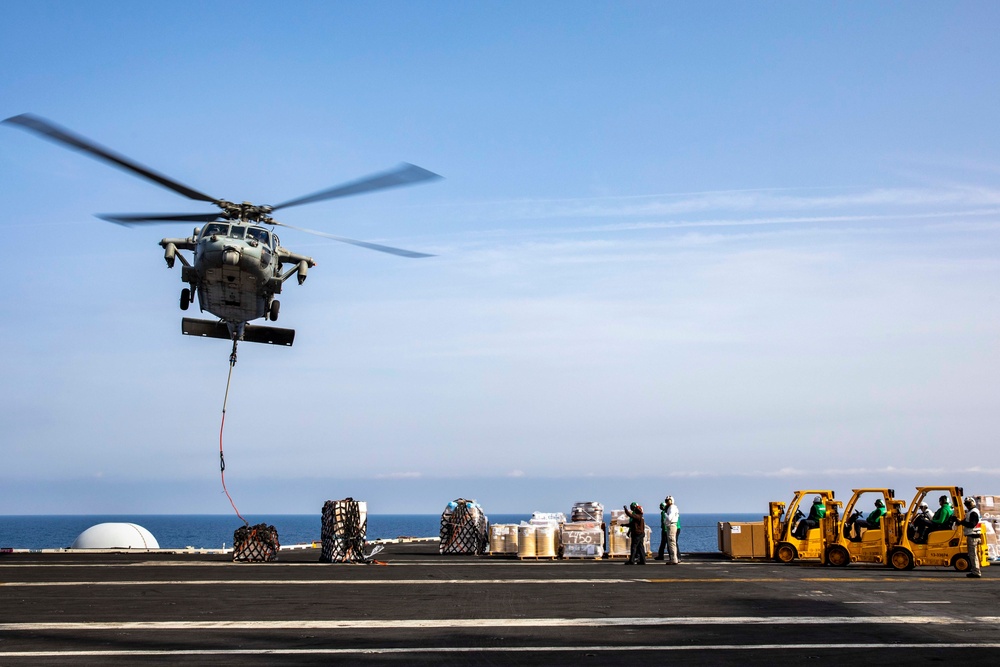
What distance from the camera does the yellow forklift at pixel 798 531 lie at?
86.3 feet

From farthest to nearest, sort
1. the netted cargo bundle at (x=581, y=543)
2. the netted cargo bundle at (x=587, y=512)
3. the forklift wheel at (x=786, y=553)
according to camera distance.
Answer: the netted cargo bundle at (x=587, y=512) → the netted cargo bundle at (x=581, y=543) → the forklift wheel at (x=786, y=553)

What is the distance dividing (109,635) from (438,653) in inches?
211

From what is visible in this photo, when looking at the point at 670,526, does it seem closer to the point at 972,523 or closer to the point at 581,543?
the point at 581,543

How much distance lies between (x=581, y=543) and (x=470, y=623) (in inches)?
648

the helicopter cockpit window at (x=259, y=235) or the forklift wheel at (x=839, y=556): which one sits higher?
the helicopter cockpit window at (x=259, y=235)

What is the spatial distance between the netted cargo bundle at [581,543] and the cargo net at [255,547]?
959 centimetres

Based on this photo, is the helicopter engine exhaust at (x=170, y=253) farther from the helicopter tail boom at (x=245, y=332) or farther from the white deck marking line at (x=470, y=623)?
the white deck marking line at (x=470, y=623)

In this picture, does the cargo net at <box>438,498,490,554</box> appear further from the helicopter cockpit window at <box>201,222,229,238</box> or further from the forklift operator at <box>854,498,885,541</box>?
the helicopter cockpit window at <box>201,222,229,238</box>

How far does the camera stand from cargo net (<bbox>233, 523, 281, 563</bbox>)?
29578 mm

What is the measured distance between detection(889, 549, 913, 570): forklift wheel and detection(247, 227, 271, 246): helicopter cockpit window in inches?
735

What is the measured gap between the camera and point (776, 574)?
76.8 ft

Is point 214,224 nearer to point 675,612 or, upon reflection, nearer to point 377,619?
point 377,619

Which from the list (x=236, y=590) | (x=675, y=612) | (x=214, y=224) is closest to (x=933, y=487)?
(x=675, y=612)

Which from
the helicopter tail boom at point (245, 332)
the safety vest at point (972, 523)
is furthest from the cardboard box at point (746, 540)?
the helicopter tail boom at point (245, 332)
